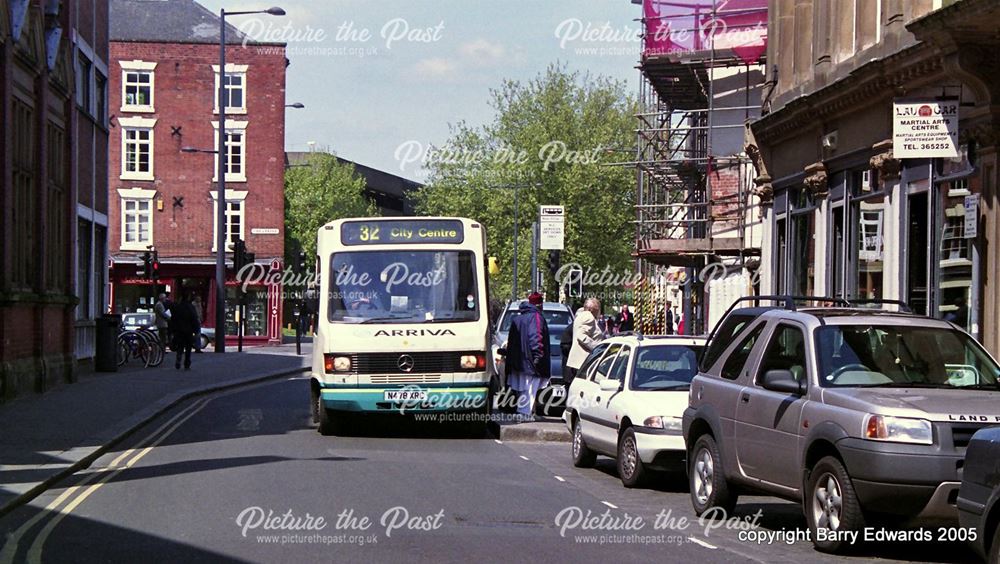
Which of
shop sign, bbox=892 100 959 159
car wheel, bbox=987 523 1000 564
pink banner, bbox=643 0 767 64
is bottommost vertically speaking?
car wheel, bbox=987 523 1000 564

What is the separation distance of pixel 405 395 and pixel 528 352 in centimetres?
224

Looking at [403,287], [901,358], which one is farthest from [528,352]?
[901,358]

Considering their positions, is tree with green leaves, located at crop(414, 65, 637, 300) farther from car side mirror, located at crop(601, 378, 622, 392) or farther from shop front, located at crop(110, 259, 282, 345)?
car side mirror, located at crop(601, 378, 622, 392)

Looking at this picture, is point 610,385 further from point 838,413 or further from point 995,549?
point 995,549

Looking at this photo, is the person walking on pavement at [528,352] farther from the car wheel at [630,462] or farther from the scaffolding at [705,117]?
the scaffolding at [705,117]

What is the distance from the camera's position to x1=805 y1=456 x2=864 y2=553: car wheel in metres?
9.48

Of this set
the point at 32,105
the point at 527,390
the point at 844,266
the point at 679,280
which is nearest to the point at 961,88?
the point at 844,266

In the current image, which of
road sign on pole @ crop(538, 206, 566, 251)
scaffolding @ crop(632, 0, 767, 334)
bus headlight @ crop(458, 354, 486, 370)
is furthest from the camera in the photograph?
scaffolding @ crop(632, 0, 767, 334)

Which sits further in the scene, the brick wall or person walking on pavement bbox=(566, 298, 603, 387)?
the brick wall

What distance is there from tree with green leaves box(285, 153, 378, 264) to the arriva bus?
68.5m

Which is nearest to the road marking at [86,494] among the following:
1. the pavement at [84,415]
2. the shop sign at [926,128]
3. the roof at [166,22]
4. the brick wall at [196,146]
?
the pavement at [84,415]

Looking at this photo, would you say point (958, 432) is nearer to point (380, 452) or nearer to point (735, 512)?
point (735, 512)

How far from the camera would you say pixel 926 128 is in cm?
1712

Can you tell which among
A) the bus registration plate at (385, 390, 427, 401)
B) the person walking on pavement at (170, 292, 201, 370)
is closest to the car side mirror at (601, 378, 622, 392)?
the bus registration plate at (385, 390, 427, 401)
